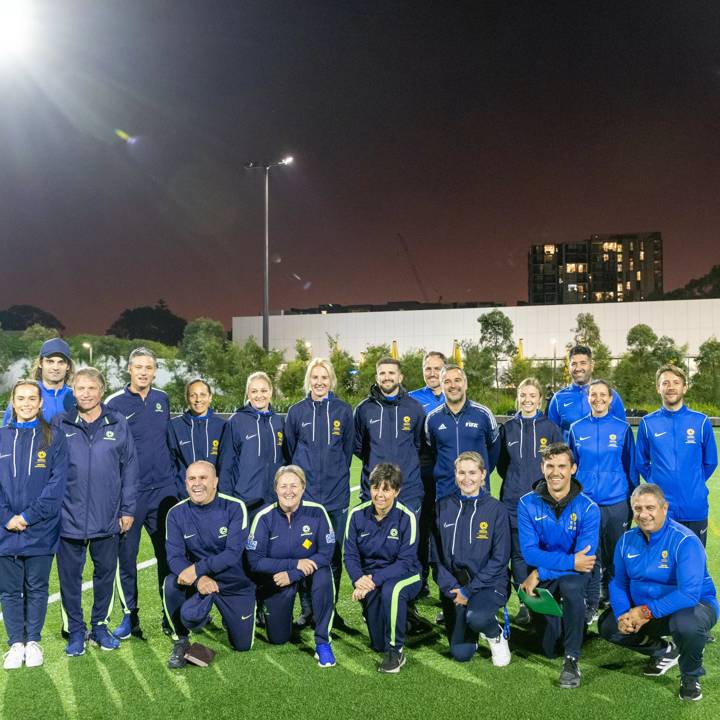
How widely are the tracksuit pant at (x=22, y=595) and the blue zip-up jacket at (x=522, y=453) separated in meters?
3.47

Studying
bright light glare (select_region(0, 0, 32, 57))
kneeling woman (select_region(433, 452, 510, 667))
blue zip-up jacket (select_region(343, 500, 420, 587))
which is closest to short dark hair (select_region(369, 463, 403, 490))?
blue zip-up jacket (select_region(343, 500, 420, 587))

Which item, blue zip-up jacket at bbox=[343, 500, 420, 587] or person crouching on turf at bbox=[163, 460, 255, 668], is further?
blue zip-up jacket at bbox=[343, 500, 420, 587]

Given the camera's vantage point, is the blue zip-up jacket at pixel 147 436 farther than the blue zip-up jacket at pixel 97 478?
Yes

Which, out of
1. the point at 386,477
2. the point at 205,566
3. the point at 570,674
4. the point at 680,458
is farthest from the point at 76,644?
the point at 680,458

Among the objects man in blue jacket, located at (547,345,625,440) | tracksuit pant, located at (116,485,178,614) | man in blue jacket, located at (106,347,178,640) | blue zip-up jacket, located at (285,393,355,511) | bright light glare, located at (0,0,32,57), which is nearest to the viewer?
tracksuit pant, located at (116,485,178,614)

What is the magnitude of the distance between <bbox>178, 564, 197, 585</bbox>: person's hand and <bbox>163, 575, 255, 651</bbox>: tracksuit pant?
0.21 feet

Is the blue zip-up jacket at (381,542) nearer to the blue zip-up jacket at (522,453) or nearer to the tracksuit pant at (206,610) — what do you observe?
the tracksuit pant at (206,610)

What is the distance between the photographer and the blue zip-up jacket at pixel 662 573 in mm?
4316

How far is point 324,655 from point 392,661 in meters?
0.45

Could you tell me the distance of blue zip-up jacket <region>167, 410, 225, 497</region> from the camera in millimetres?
5793

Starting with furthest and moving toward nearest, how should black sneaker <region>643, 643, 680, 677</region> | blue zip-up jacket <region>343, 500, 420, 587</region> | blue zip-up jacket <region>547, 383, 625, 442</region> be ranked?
blue zip-up jacket <region>547, 383, 625, 442</region>, blue zip-up jacket <region>343, 500, 420, 587</region>, black sneaker <region>643, 643, 680, 677</region>

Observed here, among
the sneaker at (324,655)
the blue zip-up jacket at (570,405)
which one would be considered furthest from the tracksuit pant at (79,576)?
the blue zip-up jacket at (570,405)

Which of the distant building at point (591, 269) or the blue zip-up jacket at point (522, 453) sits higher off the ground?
the distant building at point (591, 269)

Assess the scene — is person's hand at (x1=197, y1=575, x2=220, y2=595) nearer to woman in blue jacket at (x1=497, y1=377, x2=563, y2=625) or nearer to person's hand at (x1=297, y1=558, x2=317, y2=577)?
person's hand at (x1=297, y1=558, x2=317, y2=577)
